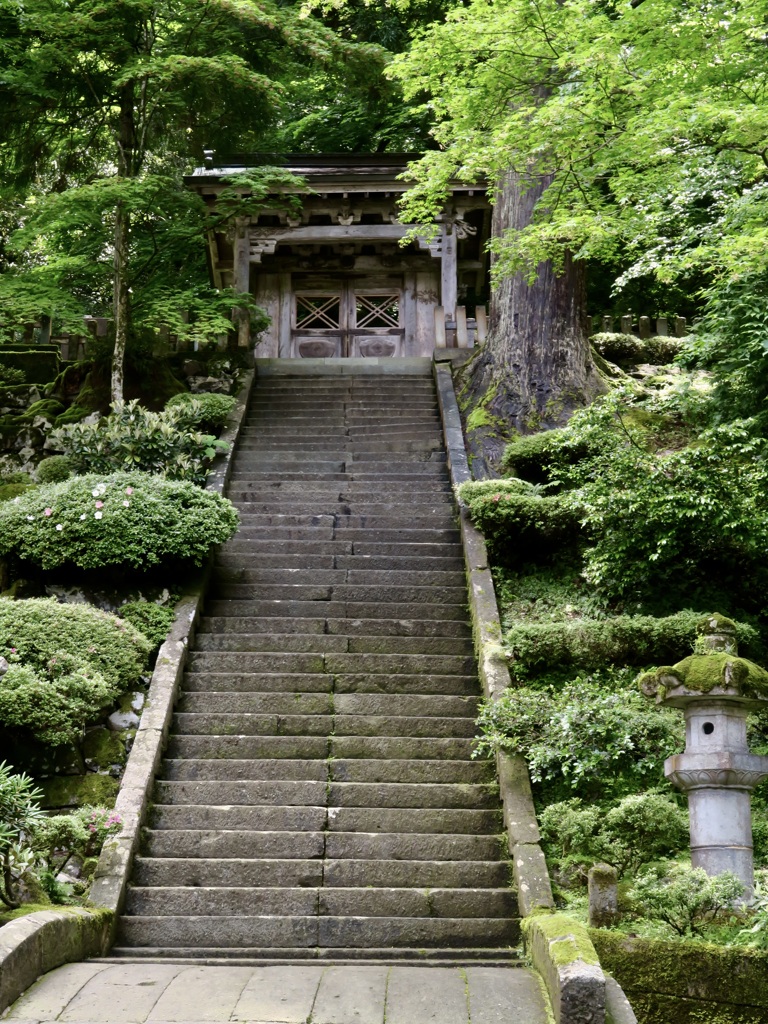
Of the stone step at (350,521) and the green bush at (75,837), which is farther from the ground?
the stone step at (350,521)

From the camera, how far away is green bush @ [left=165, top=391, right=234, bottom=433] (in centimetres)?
1316

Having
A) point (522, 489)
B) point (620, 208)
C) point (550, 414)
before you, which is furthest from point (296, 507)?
point (620, 208)

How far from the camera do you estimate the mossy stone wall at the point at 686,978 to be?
5375mm

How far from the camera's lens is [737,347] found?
11.3 m

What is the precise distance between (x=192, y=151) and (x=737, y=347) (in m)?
10.1

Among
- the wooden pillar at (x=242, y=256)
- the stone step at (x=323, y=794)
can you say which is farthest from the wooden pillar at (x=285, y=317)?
the stone step at (x=323, y=794)

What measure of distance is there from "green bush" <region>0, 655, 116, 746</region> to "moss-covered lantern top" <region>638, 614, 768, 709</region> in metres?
4.23

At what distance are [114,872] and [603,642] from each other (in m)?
4.38

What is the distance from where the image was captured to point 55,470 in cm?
1238

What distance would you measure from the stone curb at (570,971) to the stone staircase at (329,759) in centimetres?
108

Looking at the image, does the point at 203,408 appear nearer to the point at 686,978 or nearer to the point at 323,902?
the point at 323,902

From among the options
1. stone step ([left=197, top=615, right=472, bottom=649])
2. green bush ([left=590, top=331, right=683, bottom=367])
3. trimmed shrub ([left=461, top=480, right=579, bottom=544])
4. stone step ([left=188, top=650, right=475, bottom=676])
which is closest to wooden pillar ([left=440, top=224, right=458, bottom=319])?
green bush ([left=590, top=331, right=683, bottom=367])

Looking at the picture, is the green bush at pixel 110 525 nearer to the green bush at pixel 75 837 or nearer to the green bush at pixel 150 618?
the green bush at pixel 150 618

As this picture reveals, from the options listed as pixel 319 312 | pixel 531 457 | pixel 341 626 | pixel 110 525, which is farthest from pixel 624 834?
pixel 319 312
